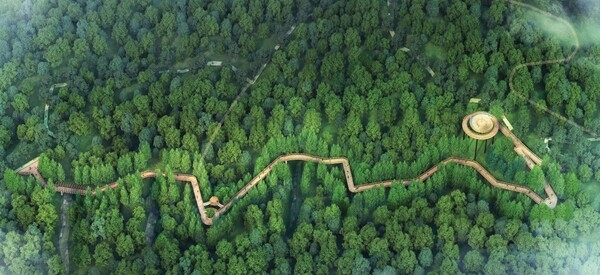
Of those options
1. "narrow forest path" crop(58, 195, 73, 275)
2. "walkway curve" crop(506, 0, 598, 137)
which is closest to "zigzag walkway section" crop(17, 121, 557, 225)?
"narrow forest path" crop(58, 195, 73, 275)

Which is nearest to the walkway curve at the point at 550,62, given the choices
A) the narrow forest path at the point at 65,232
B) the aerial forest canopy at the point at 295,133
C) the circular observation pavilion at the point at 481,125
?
the aerial forest canopy at the point at 295,133

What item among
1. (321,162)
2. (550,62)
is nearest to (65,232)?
(321,162)

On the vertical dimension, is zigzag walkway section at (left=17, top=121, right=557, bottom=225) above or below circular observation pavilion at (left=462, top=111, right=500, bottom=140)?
below

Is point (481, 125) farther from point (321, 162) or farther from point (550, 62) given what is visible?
point (321, 162)

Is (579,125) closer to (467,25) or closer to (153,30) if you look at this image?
(467,25)

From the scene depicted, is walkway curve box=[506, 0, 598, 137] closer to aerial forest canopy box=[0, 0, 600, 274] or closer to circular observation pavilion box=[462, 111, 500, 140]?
aerial forest canopy box=[0, 0, 600, 274]

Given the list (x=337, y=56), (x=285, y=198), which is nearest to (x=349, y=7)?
(x=337, y=56)

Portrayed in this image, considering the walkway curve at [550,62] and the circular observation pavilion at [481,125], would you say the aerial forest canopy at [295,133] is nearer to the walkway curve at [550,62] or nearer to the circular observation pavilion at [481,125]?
the walkway curve at [550,62]

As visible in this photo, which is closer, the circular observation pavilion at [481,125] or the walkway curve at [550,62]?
the circular observation pavilion at [481,125]
